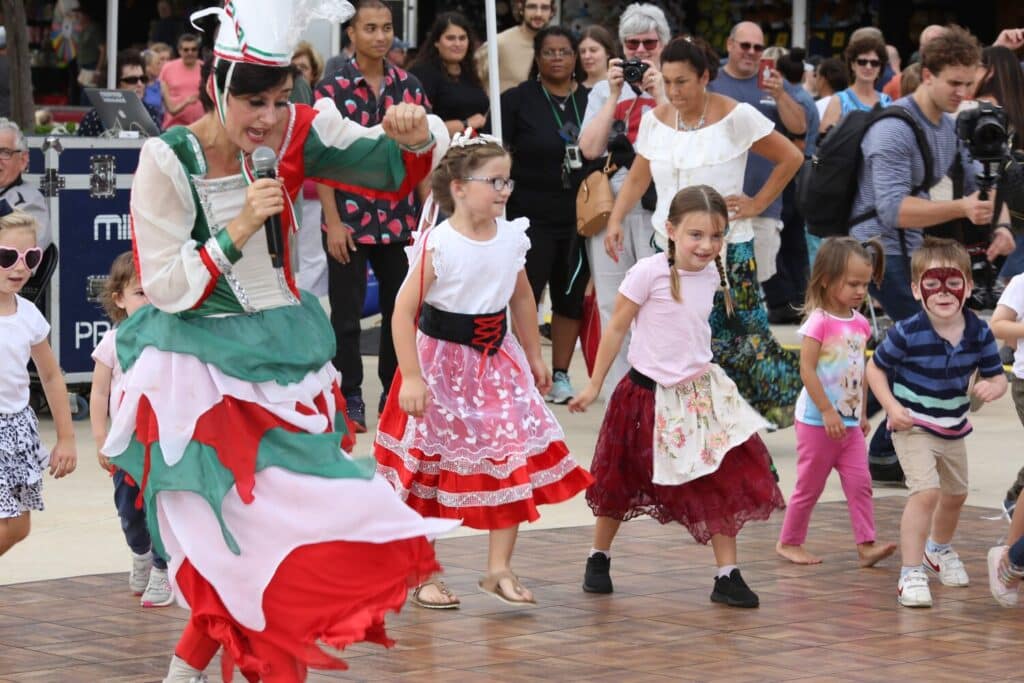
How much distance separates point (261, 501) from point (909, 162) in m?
4.46

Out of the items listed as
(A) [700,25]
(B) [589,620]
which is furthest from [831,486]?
(A) [700,25]

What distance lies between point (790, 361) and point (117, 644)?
12.4 feet

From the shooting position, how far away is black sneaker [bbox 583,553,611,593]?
6.77 metres

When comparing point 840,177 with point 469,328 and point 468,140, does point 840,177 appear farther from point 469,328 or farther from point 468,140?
point 469,328

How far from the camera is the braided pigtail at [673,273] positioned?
684cm

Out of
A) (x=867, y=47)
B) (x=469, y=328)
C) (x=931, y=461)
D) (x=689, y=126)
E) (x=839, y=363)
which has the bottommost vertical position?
(x=931, y=461)

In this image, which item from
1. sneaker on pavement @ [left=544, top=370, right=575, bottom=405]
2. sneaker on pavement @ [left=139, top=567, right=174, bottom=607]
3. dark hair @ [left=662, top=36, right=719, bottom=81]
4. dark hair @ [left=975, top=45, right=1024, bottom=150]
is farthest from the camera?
sneaker on pavement @ [left=544, top=370, right=575, bottom=405]

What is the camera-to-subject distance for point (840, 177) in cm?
880

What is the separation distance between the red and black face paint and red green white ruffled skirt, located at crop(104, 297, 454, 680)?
250 cm

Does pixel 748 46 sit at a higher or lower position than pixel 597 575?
higher

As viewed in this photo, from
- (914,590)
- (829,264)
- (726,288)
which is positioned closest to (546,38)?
(726,288)

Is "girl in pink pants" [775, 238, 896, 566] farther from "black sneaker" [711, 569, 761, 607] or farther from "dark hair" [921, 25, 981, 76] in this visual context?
"dark hair" [921, 25, 981, 76]

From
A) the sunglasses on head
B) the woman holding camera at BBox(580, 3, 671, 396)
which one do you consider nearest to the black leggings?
the woman holding camera at BBox(580, 3, 671, 396)

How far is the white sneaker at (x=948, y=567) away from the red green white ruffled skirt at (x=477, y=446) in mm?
1332
